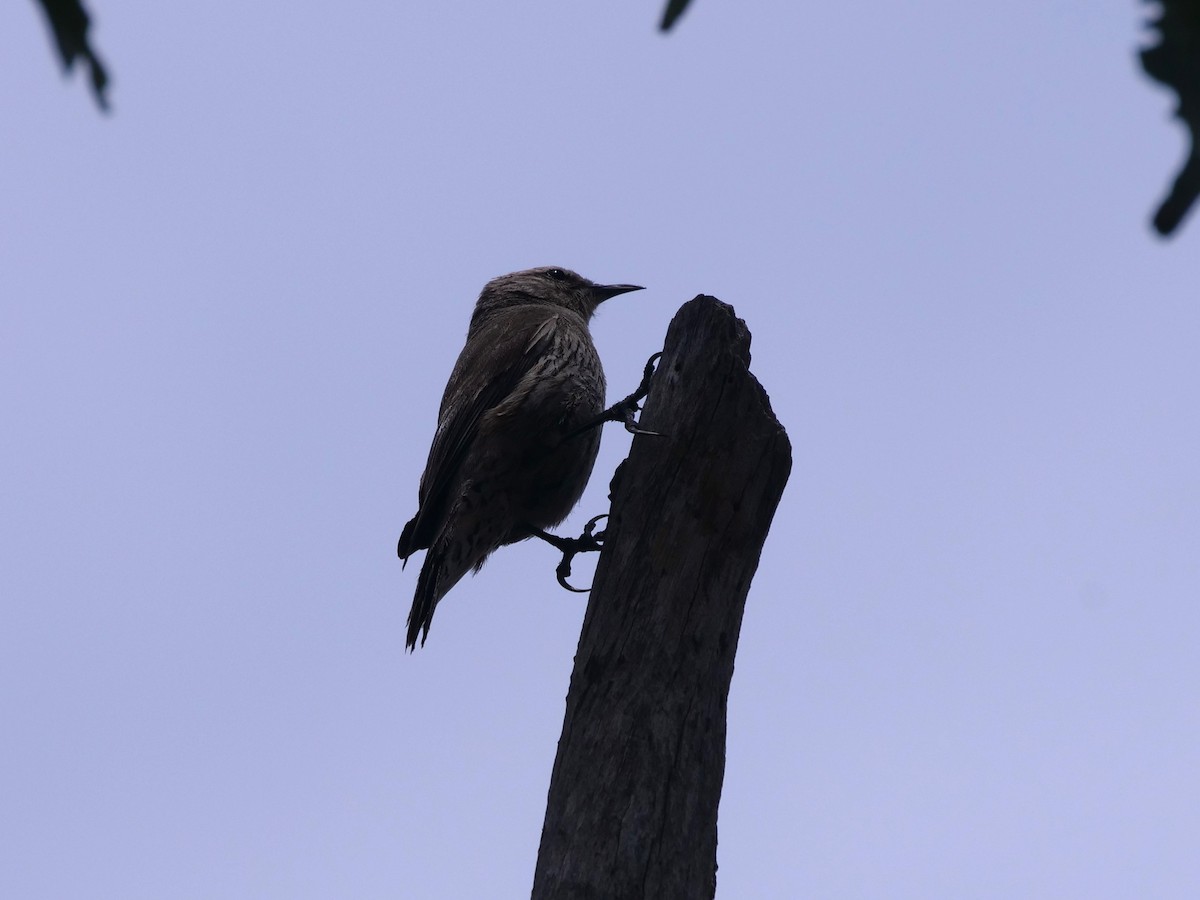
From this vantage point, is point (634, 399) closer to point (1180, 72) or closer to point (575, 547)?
point (575, 547)

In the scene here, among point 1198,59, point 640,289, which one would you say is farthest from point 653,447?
point 640,289

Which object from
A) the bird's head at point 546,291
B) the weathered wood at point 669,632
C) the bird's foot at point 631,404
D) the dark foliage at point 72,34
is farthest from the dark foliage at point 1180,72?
the bird's head at point 546,291

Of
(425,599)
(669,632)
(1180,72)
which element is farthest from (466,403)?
(1180,72)

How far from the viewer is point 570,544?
19.1ft

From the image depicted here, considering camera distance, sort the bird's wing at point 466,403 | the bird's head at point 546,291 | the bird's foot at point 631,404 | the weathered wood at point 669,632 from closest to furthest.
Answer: the weathered wood at point 669,632 < the bird's foot at point 631,404 < the bird's wing at point 466,403 < the bird's head at point 546,291

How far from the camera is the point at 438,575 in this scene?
227 inches

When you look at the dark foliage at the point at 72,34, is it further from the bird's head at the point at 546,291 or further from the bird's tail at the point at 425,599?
the bird's head at the point at 546,291

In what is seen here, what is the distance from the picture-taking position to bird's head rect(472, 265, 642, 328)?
7.91 meters

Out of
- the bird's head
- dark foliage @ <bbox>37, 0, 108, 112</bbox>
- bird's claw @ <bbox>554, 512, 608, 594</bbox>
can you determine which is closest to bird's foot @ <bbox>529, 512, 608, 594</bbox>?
bird's claw @ <bbox>554, 512, 608, 594</bbox>

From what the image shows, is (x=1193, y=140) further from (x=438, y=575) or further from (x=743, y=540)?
(x=438, y=575)

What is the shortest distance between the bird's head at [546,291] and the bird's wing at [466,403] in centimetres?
128

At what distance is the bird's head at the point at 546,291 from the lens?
26.0 ft

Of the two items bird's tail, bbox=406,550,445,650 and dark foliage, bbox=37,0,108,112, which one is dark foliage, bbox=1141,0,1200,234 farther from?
bird's tail, bbox=406,550,445,650

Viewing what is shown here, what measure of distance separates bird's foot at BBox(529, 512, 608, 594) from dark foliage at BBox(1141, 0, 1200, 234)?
4616 millimetres
